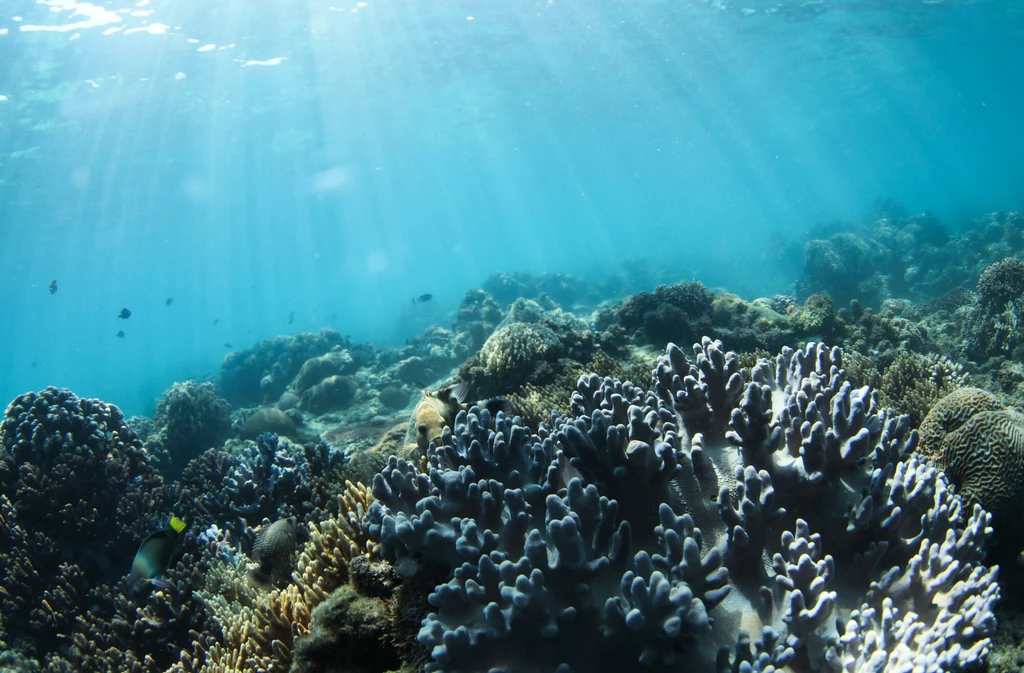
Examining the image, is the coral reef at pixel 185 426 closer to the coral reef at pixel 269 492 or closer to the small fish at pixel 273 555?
the coral reef at pixel 269 492

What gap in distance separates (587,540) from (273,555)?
11.2 feet

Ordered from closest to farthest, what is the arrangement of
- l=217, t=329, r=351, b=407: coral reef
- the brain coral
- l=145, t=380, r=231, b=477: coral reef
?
the brain coral
l=145, t=380, r=231, b=477: coral reef
l=217, t=329, r=351, b=407: coral reef

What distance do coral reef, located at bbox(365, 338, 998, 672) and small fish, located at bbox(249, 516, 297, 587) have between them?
78.7 inches

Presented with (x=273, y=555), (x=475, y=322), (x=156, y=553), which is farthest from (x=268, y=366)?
(x=273, y=555)

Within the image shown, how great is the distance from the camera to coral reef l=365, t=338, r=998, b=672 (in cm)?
227

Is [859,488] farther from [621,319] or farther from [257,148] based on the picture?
[257,148]

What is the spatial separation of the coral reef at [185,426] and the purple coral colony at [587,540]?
5.23 m

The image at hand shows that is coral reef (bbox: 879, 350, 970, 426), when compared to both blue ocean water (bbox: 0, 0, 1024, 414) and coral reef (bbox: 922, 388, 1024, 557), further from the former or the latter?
blue ocean water (bbox: 0, 0, 1024, 414)

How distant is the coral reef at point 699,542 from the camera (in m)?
2.27

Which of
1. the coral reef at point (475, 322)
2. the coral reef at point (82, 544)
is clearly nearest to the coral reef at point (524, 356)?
the coral reef at point (82, 544)

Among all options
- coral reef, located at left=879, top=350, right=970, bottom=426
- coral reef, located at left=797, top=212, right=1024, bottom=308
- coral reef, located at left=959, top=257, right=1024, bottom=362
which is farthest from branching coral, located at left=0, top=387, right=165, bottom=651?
coral reef, located at left=797, top=212, right=1024, bottom=308

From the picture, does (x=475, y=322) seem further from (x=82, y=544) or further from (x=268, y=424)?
(x=82, y=544)

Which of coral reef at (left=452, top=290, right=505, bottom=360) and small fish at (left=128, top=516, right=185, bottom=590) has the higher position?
small fish at (left=128, top=516, right=185, bottom=590)

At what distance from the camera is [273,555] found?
457 cm
